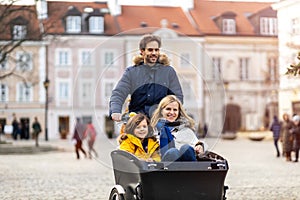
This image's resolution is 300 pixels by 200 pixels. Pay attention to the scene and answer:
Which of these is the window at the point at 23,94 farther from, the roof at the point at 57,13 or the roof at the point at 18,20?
the roof at the point at 18,20

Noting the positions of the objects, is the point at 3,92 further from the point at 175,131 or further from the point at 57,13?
the point at 175,131

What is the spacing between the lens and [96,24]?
40688 millimetres

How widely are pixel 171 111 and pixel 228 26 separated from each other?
45730 mm

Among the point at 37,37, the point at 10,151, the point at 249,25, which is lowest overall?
the point at 10,151

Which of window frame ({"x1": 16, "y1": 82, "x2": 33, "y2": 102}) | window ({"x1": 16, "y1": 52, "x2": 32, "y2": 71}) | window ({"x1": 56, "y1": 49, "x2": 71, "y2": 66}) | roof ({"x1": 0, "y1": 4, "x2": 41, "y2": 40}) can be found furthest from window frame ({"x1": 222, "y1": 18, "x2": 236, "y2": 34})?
roof ({"x1": 0, "y1": 4, "x2": 41, "y2": 40})

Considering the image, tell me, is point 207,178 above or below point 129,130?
below

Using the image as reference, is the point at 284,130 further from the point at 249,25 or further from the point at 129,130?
the point at 249,25

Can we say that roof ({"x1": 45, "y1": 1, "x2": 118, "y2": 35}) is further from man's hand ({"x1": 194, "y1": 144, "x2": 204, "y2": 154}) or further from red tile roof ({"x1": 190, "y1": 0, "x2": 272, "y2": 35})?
red tile roof ({"x1": 190, "y1": 0, "x2": 272, "y2": 35})

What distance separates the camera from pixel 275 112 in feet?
150

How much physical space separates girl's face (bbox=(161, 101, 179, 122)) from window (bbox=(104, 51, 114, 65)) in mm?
938

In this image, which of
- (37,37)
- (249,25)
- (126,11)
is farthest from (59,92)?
(37,37)

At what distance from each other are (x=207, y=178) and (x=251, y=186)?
18.9ft

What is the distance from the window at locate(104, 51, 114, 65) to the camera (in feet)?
20.4

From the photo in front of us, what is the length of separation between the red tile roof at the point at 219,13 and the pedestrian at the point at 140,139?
4207cm
